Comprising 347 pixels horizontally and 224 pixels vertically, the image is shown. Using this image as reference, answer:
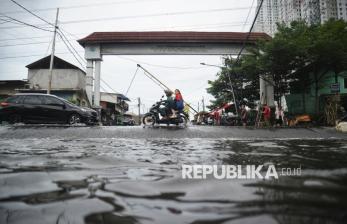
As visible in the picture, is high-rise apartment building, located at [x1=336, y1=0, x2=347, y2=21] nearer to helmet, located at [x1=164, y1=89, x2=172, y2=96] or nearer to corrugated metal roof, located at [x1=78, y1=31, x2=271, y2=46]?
corrugated metal roof, located at [x1=78, y1=31, x2=271, y2=46]

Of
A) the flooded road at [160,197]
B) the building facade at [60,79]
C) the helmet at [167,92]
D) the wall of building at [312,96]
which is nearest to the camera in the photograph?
the flooded road at [160,197]

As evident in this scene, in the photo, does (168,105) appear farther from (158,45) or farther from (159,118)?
(158,45)

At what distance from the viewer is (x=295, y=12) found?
18.8 metres

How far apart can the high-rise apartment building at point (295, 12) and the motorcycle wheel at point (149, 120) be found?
8.47 metres

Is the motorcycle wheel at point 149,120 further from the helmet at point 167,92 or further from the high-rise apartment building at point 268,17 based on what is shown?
the high-rise apartment building at point 268,17

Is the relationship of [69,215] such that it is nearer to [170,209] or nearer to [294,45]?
[170,209]

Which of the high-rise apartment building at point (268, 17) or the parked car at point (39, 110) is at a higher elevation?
the high-rise apartment building at point (268, 17)

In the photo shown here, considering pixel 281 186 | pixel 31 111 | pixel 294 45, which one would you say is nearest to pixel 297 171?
pixel 281 186

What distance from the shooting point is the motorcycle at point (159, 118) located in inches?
482

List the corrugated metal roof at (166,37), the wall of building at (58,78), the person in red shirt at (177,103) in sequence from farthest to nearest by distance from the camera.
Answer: the wall of building at (58,78)
the corrugated metal roof at (166,37)
the person in red shirt at (177,103)

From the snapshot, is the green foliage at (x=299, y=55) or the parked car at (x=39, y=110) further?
the green foliage at (x=299, y=55)

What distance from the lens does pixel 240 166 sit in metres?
3.03

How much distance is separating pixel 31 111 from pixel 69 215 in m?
13.3

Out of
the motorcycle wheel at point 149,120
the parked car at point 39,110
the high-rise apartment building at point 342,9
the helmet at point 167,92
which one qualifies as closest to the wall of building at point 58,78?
the parked car at point 39,110
